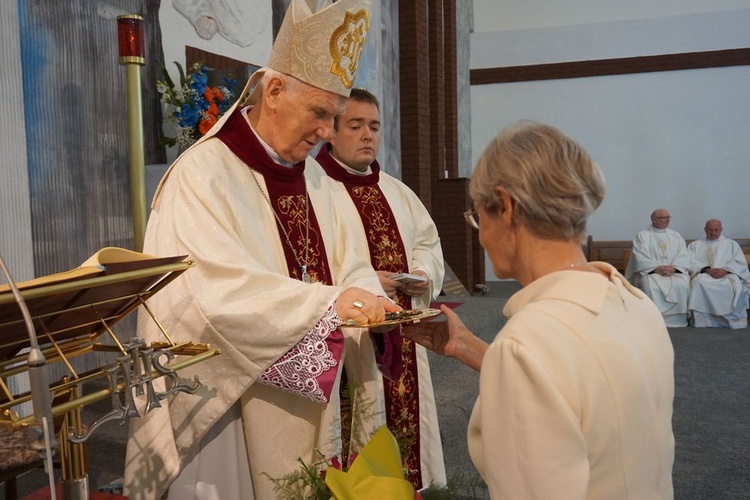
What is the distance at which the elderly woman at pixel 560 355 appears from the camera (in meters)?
1.14

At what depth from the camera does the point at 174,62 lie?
5012 millimetres

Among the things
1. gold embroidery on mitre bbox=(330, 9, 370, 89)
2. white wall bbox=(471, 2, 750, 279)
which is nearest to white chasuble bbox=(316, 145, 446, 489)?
gold embroidery on mitre bbox=(330, 9, 370, 89)

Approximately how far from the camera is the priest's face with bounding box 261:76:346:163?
2389 mm

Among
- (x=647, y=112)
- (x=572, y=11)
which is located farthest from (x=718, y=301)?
(x=572, y=11)

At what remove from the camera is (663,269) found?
1089 cm

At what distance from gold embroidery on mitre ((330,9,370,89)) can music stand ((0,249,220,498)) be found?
1222mm

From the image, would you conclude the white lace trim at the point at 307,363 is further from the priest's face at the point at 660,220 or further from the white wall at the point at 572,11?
the white wall at the point at 572,11

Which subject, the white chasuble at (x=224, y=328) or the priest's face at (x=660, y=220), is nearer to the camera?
the white chasuble at (x=224, y=328)

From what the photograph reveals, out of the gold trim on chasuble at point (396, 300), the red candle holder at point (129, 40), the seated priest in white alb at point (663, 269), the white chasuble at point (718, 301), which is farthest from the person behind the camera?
the seated priest in white alb at point (663, 269)

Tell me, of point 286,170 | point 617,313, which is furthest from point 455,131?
point 617,313

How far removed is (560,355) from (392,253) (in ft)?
7.48

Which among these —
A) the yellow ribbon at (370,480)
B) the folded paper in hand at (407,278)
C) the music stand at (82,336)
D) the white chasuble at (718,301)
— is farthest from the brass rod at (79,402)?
the white chasuble at (718,301)

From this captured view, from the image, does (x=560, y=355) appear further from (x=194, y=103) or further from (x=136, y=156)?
(x=194, y=103)

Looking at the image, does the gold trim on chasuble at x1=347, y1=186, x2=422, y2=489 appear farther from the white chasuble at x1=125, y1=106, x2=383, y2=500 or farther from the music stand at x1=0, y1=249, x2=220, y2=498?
the music stand at x1=0, y1=249, x2=220, y2=498
